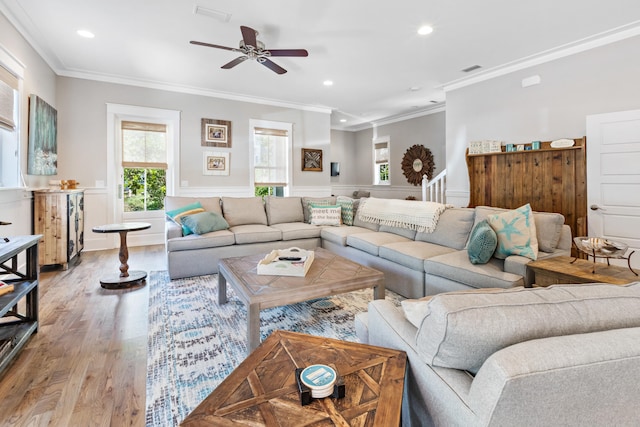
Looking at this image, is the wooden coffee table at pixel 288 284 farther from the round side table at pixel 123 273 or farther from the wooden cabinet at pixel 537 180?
the wooden cabinet at pixel 537 180

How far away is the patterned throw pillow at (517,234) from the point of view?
2.38m

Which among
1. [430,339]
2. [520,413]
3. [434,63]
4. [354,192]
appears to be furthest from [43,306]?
[354,192]

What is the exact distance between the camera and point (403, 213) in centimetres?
369

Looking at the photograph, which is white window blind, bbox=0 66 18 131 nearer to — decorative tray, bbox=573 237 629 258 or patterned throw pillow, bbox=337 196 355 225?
patterned throw pillow, bbox=337 196 355 225

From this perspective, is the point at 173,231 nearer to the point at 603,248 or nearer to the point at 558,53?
the point at 603,248

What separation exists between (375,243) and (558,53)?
3.47 m

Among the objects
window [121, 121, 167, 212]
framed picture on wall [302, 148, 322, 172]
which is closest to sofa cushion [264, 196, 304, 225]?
framed picture on wall [302, 148, 322, 172]

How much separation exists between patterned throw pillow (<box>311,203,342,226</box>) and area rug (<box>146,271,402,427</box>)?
156 centimetres

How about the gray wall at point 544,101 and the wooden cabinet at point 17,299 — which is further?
the gray wall at point 544,101

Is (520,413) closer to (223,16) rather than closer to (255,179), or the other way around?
(223,16)

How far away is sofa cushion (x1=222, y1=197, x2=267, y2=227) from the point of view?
173 inches

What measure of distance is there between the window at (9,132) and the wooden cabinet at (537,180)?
569 centimetres

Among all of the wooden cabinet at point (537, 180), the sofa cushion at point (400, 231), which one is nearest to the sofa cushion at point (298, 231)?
the sofa cushion at point (400, 231)

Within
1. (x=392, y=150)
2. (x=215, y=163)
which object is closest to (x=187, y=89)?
(x=215, y=163)
